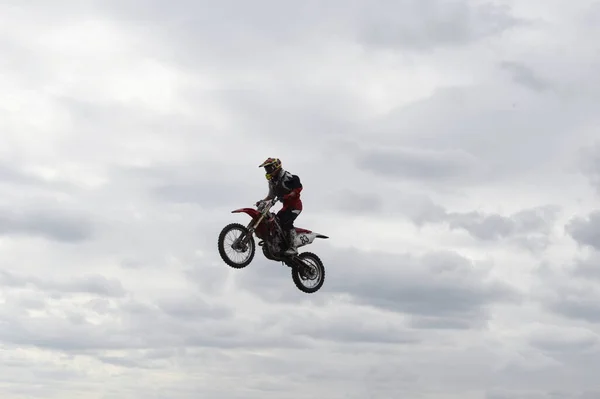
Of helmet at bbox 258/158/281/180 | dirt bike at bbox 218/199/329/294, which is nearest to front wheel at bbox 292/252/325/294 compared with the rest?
dirt bike at bbox 218/199/329/294

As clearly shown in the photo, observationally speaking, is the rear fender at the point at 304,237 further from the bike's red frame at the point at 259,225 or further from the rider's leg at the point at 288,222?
the bike's red frame at the point at 259,225

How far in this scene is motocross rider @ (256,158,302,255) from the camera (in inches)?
1430

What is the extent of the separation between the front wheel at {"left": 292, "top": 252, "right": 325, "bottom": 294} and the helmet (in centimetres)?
517

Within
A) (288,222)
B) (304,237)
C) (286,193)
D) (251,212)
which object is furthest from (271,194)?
(304,237)

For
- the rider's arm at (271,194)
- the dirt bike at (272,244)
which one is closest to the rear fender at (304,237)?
the dirt bike at (272,244)

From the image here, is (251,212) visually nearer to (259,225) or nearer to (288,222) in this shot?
(259,225)

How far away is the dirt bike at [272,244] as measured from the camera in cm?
3578

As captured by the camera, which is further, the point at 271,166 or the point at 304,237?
the point at 304,237

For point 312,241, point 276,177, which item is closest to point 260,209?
point 276,177

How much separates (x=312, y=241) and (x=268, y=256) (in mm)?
2569

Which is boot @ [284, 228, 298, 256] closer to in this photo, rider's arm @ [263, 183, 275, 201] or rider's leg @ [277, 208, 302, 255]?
rider's leg @ [277, 208, 302, 255]

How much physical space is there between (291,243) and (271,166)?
427cm

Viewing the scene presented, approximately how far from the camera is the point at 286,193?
1467 inches

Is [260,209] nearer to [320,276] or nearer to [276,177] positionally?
[276,177]
